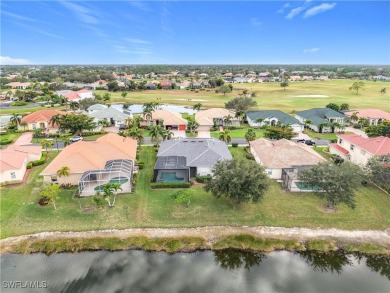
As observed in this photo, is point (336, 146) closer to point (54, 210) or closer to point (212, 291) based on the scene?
point (212, 291)

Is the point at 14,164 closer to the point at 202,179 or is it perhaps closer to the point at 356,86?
the point at 202,179

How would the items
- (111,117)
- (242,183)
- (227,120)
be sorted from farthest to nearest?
1. (111,117)
2. (227,120)
3. (242,183)

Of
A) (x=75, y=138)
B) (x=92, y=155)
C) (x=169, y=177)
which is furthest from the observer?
(x=75, y=138)

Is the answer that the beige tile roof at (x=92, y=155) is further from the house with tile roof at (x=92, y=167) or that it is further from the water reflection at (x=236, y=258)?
the water reflection at (x=236, y=258)

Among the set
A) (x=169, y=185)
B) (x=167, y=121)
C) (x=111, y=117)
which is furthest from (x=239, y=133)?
(x=169, y=185)

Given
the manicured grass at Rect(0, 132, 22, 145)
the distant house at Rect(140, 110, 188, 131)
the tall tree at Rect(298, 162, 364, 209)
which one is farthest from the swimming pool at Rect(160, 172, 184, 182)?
the manicured grass at Rect(0, 132, 22, 145)

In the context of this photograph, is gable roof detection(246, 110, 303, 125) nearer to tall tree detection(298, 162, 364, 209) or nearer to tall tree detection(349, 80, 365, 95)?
tall tree detection(298, 162, 364, 209)
